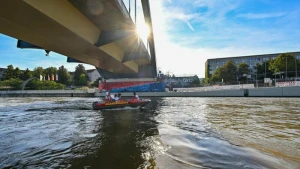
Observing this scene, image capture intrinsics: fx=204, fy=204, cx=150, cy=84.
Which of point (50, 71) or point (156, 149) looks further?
point (50, 71)

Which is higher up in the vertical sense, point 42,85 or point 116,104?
point 42,85

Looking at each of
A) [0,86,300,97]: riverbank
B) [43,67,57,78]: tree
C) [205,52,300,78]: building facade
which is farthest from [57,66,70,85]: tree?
[205,52,300,78]: building facade

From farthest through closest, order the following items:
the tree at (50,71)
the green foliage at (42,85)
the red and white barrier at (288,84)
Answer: the tree at (50,71) → the green foliage at (42,85) → the red and white barrier at (288,84)

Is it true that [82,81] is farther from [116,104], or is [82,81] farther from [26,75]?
[116,104]

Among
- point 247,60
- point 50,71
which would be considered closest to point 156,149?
point 50,71

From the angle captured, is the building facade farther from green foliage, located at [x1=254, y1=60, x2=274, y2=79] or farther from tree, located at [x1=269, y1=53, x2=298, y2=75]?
tree, located at [x1=269, y1=53, x2=298, y2=75]

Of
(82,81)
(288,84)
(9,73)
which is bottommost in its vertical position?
(288,84)

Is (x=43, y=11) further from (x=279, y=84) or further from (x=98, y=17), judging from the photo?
(x=279, y=84)

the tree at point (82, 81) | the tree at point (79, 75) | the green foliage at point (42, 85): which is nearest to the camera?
the green foliage at point (42, 85)

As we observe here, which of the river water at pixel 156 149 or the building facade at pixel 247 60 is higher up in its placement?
the building facade at pixel 247 60

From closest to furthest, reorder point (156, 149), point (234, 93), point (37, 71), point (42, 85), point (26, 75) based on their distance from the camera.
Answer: point (156, 149), point (234, 93), point (42, 85), point (26, 75), point (37, 71)

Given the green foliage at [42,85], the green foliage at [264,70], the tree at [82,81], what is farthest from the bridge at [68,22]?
the tree at [82,81]

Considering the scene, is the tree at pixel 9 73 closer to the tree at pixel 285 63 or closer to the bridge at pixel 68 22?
the bridge at pixel 68 22

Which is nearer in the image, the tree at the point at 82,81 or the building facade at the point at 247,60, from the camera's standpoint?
the tree at the point at 82,81
